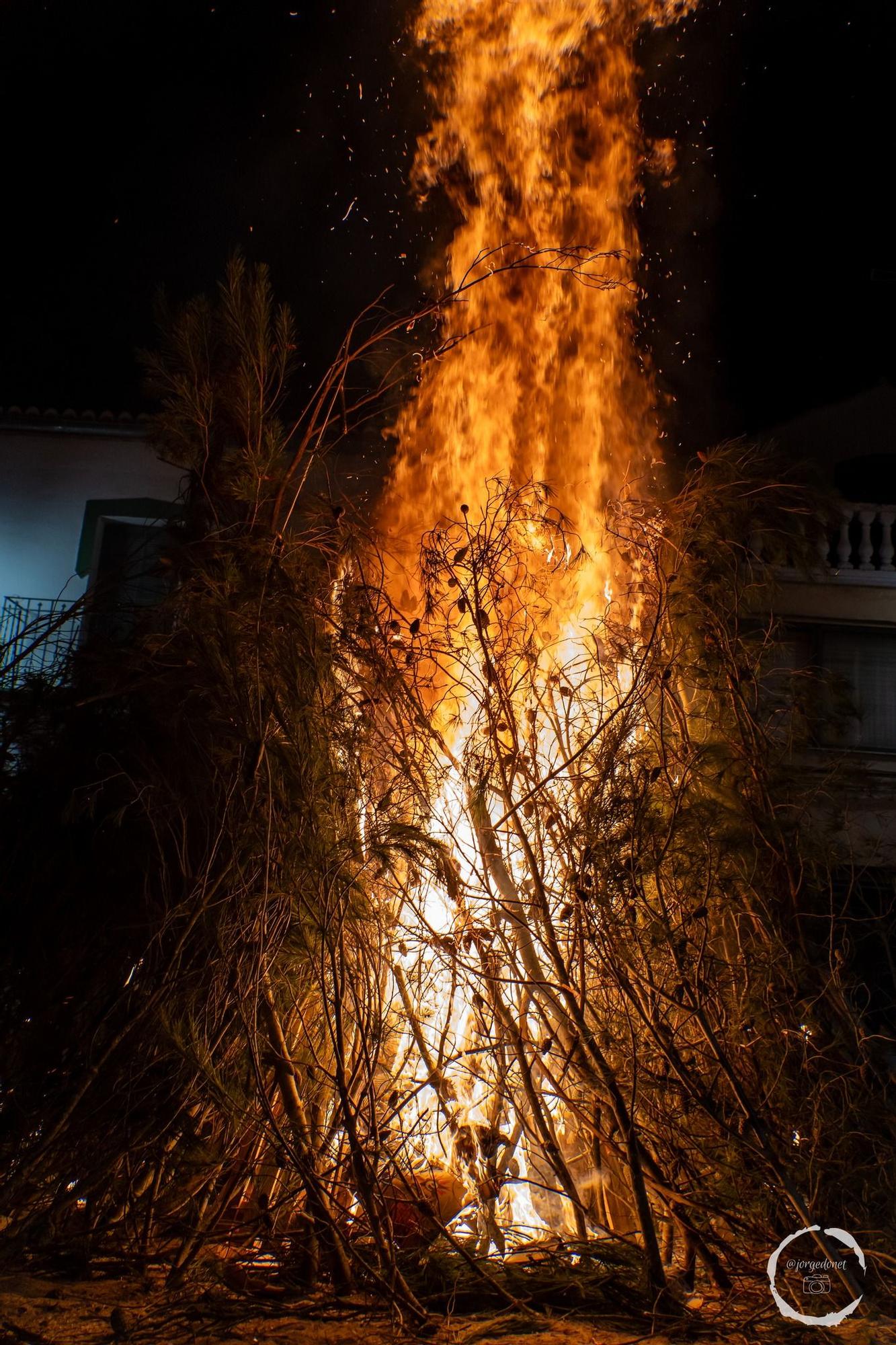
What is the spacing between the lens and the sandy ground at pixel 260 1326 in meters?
3.47

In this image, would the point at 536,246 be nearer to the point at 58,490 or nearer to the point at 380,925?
the point at 380,925

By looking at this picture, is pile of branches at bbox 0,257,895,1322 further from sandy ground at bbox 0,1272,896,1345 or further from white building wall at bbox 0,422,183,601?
white building wall at bbox 0,422,183,601

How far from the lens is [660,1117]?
4227mm

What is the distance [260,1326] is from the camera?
A: 3.59 m

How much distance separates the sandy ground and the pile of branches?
0.64ft

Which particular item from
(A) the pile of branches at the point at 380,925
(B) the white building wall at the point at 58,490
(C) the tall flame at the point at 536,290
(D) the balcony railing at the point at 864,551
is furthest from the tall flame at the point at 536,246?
(B) the white building wall at the point at 58,490

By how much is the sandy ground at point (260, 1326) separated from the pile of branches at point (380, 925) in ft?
0.64

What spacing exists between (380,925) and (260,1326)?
160 centimetres

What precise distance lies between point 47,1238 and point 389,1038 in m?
1.72

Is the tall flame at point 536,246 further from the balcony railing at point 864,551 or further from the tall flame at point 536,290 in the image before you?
the balcony railing at point 864,551

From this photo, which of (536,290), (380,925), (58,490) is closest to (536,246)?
(536,290)

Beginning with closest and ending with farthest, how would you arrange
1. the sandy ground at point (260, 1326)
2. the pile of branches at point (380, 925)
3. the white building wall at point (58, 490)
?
the sandy ground at point (260, 1326) → the pile of branches at point (380, 925) → the white building wall at point (58, 490)

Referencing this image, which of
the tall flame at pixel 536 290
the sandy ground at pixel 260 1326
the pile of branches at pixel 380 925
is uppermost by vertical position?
the tall flame at pixel 536 290

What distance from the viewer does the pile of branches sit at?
415 centimetres
